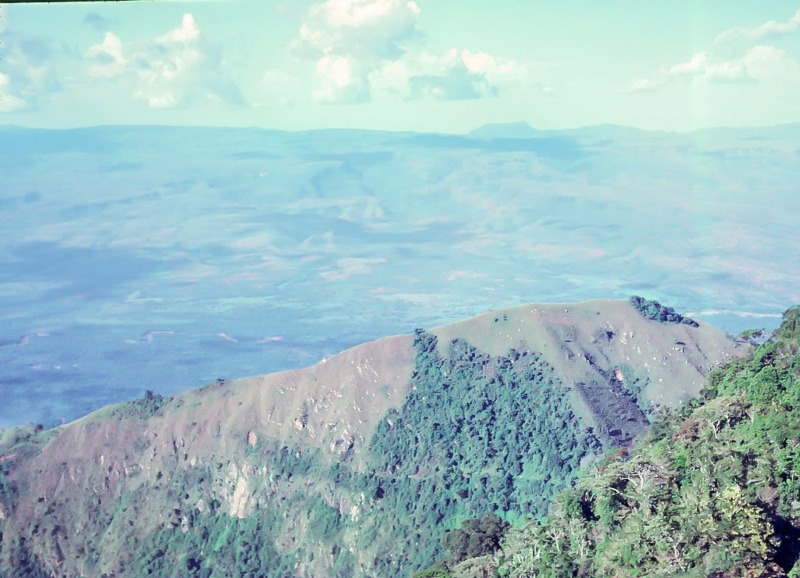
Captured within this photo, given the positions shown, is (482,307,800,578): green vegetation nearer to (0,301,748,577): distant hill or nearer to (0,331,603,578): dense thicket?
(0,331,603,578): dense thicket

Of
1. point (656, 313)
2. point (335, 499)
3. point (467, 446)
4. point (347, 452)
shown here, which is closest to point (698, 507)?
point (467, 446)

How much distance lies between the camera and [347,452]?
84.2 ft

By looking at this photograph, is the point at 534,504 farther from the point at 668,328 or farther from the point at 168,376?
the point at 168,376

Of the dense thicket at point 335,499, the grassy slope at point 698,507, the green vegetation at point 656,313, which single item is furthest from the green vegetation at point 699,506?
the green vegetation at point 656,313

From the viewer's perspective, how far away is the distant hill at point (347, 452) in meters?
24.4

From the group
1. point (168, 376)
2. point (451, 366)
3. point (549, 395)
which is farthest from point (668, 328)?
point (168, 376)

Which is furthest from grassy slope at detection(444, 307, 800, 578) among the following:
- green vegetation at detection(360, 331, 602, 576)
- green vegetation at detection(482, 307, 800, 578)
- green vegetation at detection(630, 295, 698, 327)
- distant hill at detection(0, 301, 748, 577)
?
green vegetation at detection(630, 295, 698, 327)

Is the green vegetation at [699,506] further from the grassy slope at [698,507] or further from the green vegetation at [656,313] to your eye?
the green vegetation at [656,313]

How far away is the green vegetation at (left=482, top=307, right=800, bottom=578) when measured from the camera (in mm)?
12617

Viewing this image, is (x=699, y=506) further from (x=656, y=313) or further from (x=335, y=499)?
(x=656, y=313)

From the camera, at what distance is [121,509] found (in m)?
25.5

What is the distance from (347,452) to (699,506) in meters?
13.9

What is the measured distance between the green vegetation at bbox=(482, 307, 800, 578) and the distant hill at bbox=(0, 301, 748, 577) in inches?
246

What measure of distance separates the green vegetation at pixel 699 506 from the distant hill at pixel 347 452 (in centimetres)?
626
